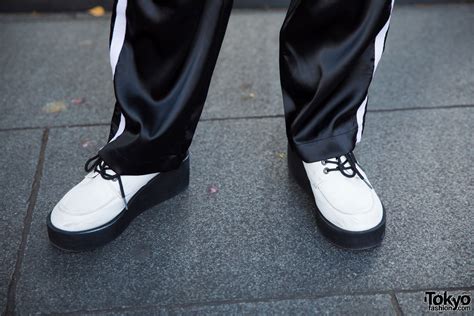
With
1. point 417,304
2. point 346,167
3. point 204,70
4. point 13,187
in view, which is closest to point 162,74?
point 204,70

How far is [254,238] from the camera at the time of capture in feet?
4.83

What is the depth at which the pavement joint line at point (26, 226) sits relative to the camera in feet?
4.28

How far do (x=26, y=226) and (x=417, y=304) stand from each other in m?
0.92

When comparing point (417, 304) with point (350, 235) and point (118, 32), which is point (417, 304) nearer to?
point (350, 235)

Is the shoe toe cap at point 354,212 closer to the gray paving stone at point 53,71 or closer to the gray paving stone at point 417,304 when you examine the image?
the gray paving stone at point 417,304

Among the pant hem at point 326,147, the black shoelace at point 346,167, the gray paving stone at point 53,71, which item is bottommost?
the gray paving stone at point 53,71

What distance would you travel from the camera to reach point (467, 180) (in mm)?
1646

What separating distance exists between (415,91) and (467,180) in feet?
1.67

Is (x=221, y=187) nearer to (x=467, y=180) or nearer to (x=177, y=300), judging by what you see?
(x=177, y=300)

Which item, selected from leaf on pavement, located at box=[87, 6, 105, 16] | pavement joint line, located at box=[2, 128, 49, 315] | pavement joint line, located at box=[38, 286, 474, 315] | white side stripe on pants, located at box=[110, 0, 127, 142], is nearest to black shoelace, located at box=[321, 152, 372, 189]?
pavement joint line, located at box=[38, 286, 474, 315]

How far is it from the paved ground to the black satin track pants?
213 mm

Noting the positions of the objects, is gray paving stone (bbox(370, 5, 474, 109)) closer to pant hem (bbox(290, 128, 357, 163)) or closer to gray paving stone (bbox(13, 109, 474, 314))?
gray paving stone (bbox(13, 109, 474, 314))

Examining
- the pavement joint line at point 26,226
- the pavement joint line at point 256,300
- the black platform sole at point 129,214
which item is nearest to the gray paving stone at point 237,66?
the pavement joint line at point 26,226

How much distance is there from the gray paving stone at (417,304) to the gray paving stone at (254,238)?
0.03 meters
